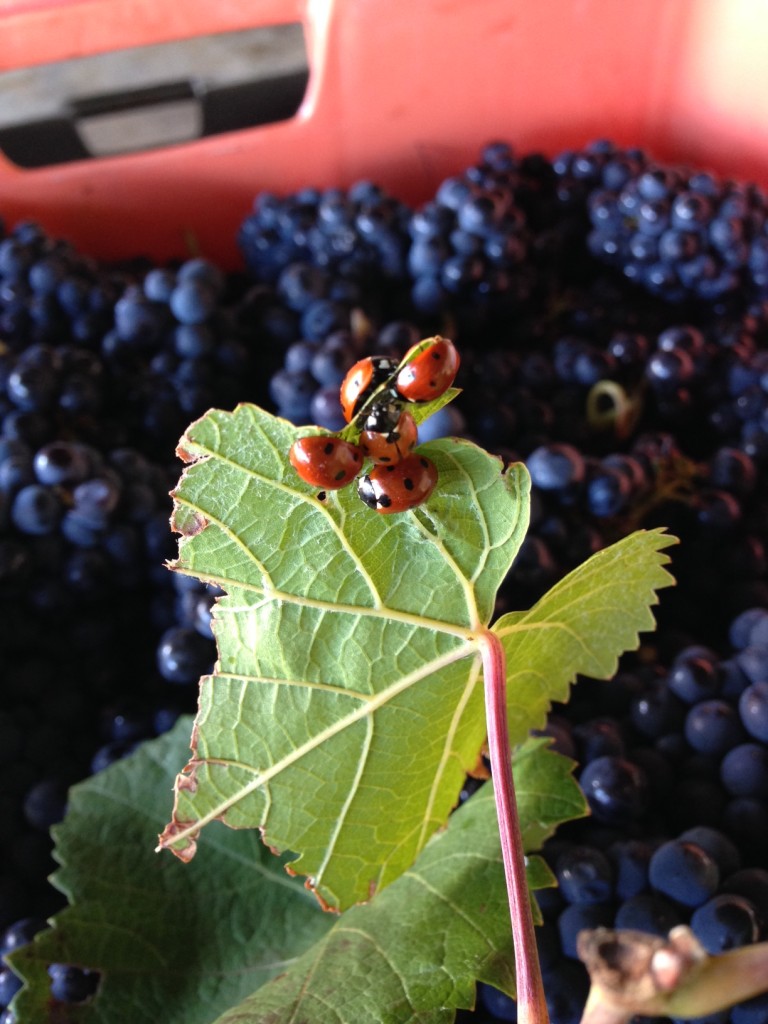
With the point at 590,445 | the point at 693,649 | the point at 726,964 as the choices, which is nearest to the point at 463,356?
the point at 590,445

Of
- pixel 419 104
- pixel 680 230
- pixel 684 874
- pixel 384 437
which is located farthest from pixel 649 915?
pixel 419 104

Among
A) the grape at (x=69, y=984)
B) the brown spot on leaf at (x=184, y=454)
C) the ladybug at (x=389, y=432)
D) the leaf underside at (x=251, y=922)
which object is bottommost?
the grape at (x=69, y=984)

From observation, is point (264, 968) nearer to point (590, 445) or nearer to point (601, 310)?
point (590, 445)

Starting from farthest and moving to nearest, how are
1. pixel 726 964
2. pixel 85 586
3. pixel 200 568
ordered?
pixel 85 586 → pixel 200 568 → pixel 726 964

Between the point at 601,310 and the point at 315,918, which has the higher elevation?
the point at 601,310

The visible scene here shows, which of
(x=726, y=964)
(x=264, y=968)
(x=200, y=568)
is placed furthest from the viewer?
(x=264, y=968)

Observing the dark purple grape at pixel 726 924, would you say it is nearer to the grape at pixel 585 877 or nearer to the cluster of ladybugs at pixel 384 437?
the grape at pixel 585 877

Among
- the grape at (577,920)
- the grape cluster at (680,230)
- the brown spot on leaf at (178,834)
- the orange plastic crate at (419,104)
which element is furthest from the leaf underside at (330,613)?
the orange plastic crate at (419,104)

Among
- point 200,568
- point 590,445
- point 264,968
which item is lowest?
point 264,968
